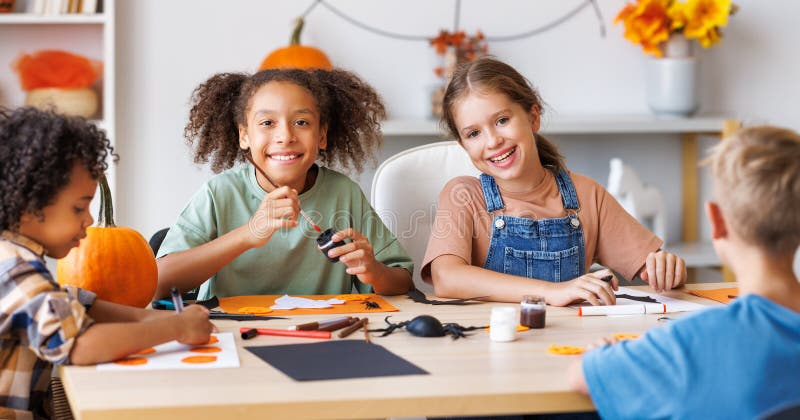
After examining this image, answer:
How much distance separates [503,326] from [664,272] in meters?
0.57

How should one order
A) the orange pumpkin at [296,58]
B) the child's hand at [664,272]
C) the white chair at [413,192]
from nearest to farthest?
the child's hand at [664,272] < the white chair at [413,192] < the orange pumpkin at [296,58]

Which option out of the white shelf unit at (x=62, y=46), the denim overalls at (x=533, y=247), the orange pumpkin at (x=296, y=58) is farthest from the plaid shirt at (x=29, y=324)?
the white shelf unit at (x=62, y=46)

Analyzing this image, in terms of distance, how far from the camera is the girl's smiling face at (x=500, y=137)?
1921 millimetres

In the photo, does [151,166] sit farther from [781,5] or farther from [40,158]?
[781,5]

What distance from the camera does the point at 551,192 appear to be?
1981 millimetres

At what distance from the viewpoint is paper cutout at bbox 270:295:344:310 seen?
1.60 meters

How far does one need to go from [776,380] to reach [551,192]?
3.32 feet

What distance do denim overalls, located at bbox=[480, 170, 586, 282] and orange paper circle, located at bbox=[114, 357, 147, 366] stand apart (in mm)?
893

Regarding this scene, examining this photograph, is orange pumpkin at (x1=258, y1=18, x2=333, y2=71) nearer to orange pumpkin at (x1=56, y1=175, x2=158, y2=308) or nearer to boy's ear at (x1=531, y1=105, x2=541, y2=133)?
boy's ear at (x1=531, y1=105, x2=541, y2=133)

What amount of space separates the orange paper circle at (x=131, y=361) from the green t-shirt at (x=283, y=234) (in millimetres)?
683

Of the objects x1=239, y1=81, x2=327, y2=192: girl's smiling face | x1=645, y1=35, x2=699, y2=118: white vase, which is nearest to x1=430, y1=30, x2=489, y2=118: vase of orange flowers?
x1=645, y1=35, x2=699, y2=118: white vase

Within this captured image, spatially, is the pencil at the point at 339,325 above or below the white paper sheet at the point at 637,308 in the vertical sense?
below

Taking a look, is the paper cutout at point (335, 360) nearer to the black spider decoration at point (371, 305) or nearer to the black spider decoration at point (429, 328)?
the black spider decoration at point (429, 328)

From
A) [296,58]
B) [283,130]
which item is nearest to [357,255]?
[283,130]
